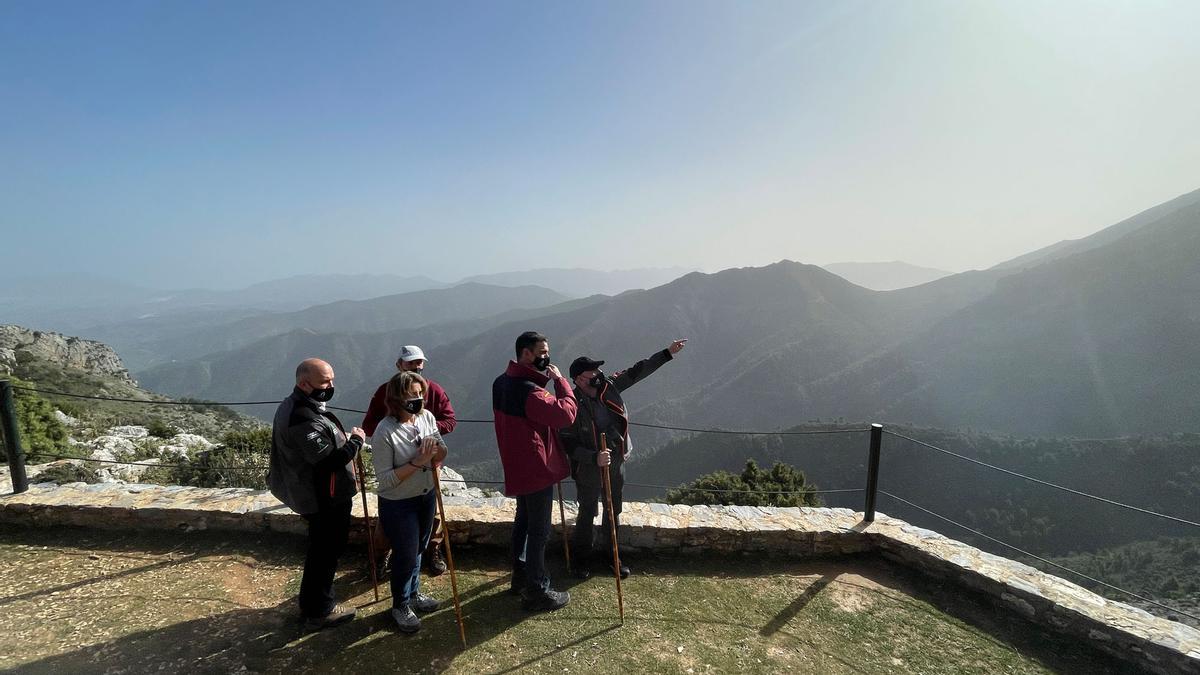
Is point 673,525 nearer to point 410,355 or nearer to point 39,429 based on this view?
point 410,355

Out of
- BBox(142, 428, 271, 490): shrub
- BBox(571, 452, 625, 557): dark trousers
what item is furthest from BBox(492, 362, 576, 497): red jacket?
BBox(142, 428, 271, 490): shrub

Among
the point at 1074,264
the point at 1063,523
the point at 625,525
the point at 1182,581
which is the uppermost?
the point at 1074,264

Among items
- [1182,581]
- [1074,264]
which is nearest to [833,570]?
[1182,581]

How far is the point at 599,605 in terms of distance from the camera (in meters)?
3.88

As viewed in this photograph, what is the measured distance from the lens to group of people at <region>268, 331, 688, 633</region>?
316 centimetres

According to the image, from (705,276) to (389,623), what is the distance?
164 meters

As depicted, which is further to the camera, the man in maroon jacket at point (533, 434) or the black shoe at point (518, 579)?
the black shoe at point (518, 579)

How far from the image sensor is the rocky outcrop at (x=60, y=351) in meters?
28.2

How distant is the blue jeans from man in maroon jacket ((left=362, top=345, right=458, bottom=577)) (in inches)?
7.2

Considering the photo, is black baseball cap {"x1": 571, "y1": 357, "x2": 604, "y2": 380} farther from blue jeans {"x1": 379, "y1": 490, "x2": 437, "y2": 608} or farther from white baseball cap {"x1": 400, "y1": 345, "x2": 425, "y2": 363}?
blue jeans {"x1": 379, "y1": 490, "x2": 437, "y2": 608}

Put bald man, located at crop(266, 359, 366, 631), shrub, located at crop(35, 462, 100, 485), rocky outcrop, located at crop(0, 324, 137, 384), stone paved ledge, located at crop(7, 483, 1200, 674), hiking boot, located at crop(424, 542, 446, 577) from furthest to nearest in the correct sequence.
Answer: rocky outcrop, located at crop(0, 324, 137, 384), shrub, located at crop(35, 462, 100, 485), stone paved ledge, located at crop(7, 483, 1200, 674), hiking boot, located at crop(424, 542, 446, 577), bald man, located at crop(266, 359, 366, 631)

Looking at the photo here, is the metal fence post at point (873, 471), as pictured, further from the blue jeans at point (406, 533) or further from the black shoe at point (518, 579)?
the blue jeans at point (406, 533)

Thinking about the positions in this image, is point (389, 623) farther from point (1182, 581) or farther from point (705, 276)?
point (705, 276)

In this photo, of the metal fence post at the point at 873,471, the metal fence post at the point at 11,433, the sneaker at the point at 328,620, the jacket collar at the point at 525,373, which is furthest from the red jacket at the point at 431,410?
the metal fence post at the point at 11,433
